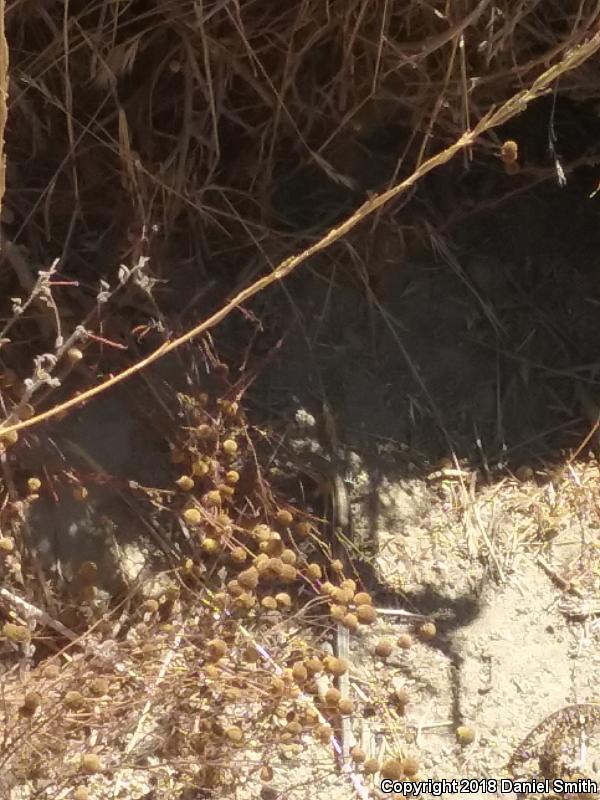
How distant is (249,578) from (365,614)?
0.21m

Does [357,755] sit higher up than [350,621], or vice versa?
[350,621]

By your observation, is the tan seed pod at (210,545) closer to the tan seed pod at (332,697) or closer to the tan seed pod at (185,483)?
the tan seed pod at (185,483)

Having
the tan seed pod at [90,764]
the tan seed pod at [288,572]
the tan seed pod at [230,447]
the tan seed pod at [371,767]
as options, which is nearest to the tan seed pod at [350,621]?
the tan seed pod at [288,572]

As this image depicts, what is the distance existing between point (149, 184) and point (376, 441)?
24.7 inches

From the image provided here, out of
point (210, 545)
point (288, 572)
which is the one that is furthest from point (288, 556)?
point (210, 545)

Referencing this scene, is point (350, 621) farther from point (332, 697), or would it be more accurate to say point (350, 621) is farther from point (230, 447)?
point (230, 447)

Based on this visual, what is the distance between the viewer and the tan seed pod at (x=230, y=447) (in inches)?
65.0

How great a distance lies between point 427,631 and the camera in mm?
1720

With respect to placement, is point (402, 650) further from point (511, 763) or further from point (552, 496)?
point (552, 496)

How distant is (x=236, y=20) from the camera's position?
1.53m

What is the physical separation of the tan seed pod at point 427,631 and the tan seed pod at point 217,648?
0.37m

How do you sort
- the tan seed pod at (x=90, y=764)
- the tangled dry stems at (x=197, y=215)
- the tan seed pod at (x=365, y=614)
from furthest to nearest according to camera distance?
1. the tan seed pod at (x=365, y=614)
2. the tangled dry stems at (x=197, y=215)
3. the tan seed pod at (x=90, y=764)

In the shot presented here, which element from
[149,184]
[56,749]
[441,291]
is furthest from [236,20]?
[56,749]

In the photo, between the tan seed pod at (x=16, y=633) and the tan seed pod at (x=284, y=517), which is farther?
the tan seed pod at (x=284, y=517)
